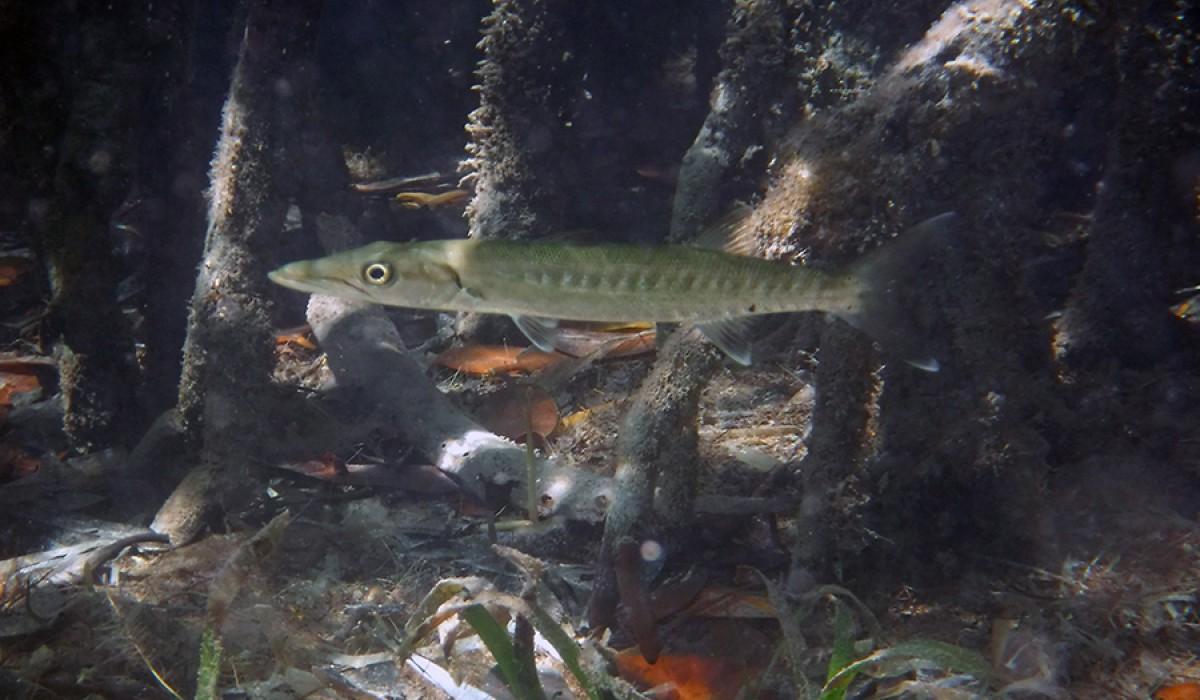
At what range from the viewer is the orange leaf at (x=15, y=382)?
19.9ft

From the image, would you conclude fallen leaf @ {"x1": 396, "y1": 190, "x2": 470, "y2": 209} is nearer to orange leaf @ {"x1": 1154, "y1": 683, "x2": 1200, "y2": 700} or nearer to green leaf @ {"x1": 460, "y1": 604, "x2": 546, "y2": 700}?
green leaf @ {"x1": 460, "y1": 604, "x2": 546, "y2": 700}

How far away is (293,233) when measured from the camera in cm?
751

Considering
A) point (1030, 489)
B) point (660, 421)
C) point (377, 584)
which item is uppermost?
point (660, 421)

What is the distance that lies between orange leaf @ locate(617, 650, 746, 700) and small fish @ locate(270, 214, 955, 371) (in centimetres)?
167

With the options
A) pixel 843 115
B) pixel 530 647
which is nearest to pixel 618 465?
pixel 530 647

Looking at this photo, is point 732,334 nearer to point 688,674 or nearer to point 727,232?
point 727,232

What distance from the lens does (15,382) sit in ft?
20.4

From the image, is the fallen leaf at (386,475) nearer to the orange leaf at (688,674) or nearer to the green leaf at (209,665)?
the orange leaf at (688,674)

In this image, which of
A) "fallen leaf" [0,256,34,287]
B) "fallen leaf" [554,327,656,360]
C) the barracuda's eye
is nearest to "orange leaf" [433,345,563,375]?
"fallen leaf" [554,327,656,360]

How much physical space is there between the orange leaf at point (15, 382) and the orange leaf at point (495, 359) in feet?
12.6

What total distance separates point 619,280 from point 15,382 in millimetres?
6532

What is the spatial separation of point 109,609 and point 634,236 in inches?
233

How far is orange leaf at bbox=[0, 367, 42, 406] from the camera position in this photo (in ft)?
19.9

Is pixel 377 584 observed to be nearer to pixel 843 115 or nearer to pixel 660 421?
pixel 660 421
